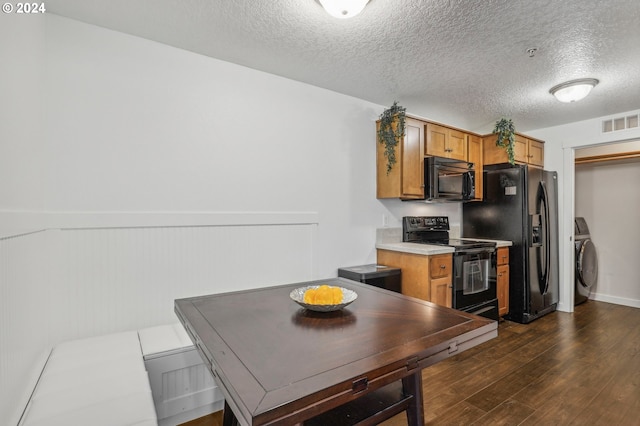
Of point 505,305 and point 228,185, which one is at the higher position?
point 228,185

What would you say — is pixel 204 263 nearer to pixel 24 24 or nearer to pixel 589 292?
pixel 24 24

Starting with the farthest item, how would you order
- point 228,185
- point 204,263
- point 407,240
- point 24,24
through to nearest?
1. point 407,240
2. point 228,185
3. point 204,263
4. point 24,24

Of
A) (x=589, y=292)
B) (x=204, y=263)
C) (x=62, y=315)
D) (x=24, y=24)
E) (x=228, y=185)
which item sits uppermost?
(x=24, y=24)

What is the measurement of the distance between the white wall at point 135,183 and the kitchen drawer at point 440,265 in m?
0.95

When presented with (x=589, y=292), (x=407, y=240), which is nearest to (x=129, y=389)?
(x=407, y=240)

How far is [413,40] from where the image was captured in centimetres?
218

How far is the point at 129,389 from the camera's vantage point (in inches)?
51.6

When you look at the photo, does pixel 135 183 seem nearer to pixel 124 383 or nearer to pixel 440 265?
pixel 124 383

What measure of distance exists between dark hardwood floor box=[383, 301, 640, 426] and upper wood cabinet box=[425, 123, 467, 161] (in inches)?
77.4

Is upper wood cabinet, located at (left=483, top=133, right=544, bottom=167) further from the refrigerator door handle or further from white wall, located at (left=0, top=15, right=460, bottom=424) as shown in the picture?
white wall, located at (left=0, top=15, right=460, bottom=424)

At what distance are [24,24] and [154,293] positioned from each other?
5.24 feet

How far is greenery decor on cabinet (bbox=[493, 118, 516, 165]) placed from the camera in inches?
139

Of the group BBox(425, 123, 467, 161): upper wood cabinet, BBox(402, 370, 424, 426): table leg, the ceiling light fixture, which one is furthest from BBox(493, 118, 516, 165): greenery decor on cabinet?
BBox(402, 370, 424, 426): table leg

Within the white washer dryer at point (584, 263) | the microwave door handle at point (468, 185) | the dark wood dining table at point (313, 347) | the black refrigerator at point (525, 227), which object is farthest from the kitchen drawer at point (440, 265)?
the white washer dryer at point (584, 263)
